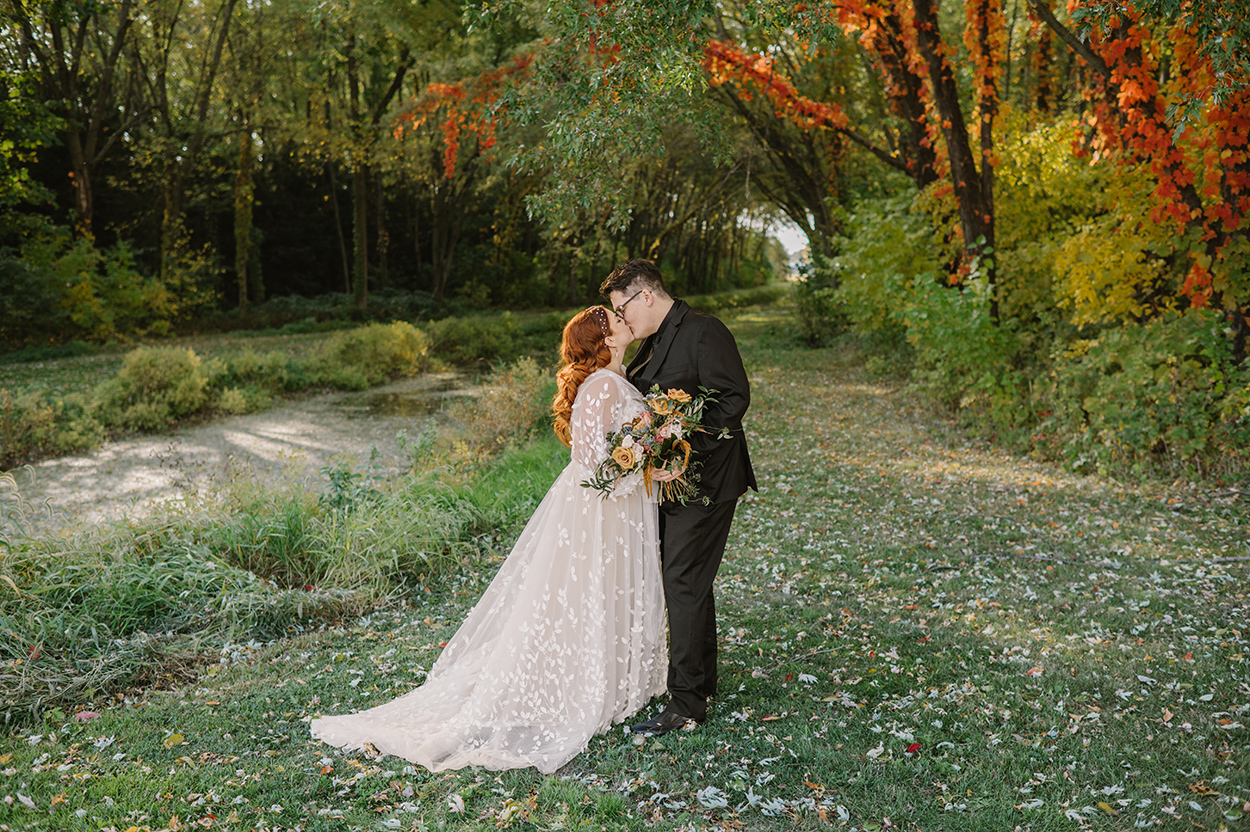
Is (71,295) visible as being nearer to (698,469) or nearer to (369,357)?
(369,357)

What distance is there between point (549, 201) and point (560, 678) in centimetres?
525

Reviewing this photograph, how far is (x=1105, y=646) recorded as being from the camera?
455cm

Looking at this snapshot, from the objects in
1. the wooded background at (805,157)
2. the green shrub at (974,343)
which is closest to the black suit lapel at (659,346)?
the wooded background at (805,157)

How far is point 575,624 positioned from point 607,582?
27cm

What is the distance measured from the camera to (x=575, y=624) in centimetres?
390

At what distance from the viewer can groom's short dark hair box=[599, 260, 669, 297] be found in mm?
3814

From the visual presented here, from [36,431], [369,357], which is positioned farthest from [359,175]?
[36,431]

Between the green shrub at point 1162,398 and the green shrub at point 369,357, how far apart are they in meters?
13.9

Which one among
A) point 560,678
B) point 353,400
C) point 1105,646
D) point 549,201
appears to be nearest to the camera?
point 560,678

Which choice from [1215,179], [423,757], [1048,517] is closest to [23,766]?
[423,757]

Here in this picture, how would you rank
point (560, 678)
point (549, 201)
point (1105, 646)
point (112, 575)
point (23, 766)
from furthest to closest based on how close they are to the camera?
point (549, 201) → point (112, 575) → point (1105, 646) → point (560, 678) → point (23, 766)

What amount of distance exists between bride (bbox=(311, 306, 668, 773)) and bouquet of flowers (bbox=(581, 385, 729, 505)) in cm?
10

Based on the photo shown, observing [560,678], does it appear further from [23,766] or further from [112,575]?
[112,575]

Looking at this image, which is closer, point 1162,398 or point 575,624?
point 575,624
